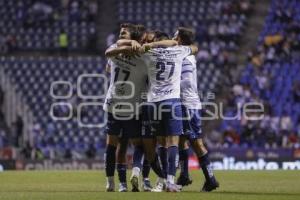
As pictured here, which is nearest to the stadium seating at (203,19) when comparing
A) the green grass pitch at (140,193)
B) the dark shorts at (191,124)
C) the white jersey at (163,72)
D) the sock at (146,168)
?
the green grass pitch at (140,193)

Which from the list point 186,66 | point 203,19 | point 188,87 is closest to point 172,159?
point 188,87

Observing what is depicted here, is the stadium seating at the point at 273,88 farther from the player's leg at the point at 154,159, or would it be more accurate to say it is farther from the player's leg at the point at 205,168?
the player's leg at the point at 154,159

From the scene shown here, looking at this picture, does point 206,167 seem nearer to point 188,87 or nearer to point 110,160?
point 188,87

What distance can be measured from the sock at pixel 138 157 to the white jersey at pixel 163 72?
49.2 inches

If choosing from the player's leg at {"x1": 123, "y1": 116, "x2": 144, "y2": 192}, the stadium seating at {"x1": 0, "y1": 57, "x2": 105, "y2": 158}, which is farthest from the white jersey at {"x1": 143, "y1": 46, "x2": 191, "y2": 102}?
the stadium seating at {"x1": 0, "y1": 57, "x2": 105, "y2": 158}

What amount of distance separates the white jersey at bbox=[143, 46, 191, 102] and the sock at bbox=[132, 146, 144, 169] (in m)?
1.25

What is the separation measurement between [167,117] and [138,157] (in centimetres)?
133

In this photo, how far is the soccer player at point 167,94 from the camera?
45.5 ft

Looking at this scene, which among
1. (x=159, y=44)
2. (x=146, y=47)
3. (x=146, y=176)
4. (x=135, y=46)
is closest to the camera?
(x=135, y=46)

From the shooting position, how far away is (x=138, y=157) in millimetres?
14930

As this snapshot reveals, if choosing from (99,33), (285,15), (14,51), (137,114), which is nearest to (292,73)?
(285,15)

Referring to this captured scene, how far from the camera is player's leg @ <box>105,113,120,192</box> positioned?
47.7 feet

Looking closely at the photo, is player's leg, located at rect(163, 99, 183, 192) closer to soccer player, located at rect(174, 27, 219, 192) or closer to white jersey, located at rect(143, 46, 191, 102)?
white jersey, located at rect(143, 46, 191, 102)

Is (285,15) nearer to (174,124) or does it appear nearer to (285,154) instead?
(285,154)
